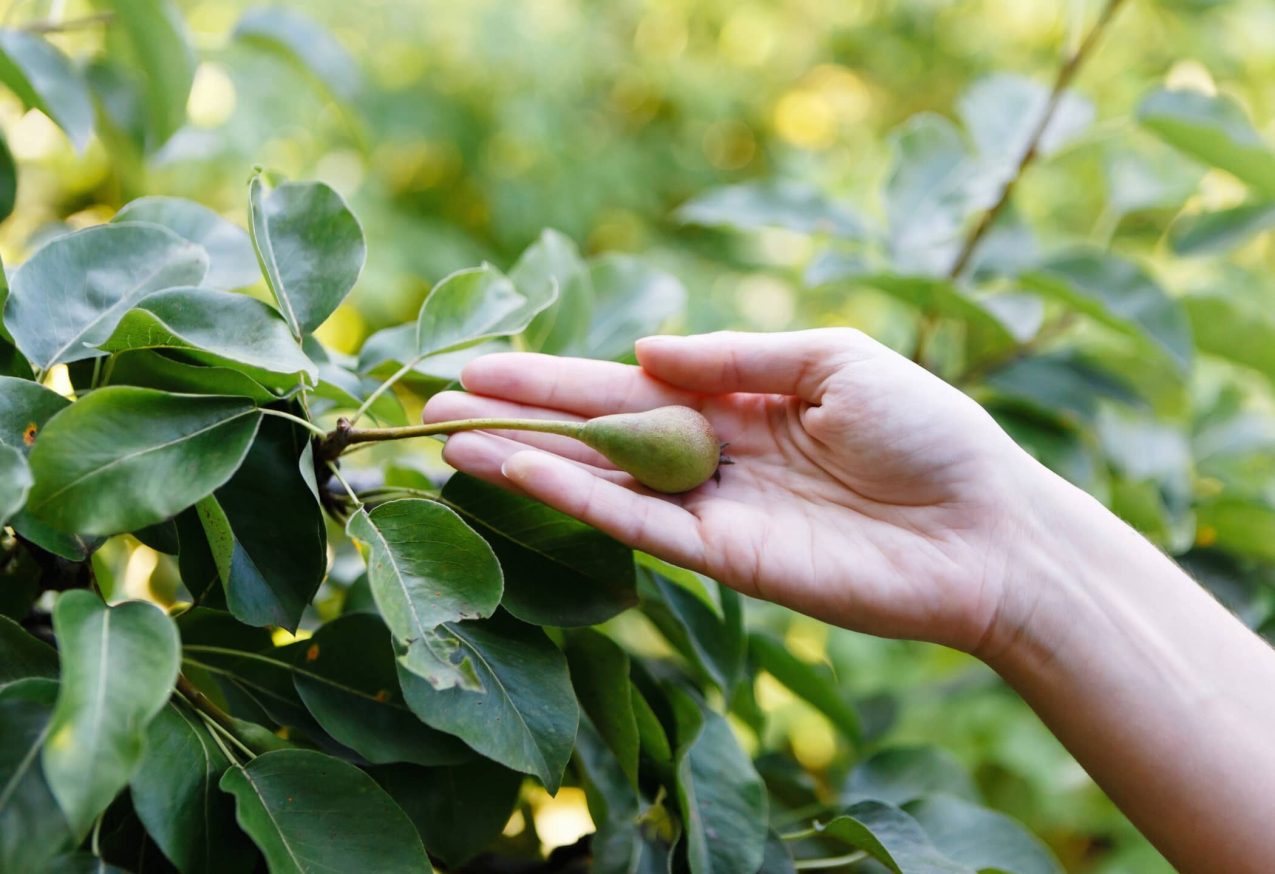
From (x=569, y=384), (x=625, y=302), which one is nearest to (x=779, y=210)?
(x=625, y=302)

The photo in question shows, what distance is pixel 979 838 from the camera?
0.74 meters

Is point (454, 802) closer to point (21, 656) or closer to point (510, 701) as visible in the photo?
point (510, 701)

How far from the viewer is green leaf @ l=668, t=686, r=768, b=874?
615 millimetres

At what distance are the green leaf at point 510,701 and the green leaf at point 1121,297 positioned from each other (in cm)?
65

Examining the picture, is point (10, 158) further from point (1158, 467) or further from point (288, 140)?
point (288, 140)

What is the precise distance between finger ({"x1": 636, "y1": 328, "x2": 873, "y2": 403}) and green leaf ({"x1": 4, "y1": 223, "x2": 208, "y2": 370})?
0.97 feet

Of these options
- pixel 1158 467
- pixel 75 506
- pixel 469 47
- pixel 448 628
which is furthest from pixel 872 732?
pixel 469 47

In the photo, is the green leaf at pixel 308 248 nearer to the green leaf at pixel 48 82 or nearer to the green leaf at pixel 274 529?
the green leaf at pixel 274 529

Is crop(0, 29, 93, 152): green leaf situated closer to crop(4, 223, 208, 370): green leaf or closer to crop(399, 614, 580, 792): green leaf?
crop(4, 223, 208, 370): green leaf

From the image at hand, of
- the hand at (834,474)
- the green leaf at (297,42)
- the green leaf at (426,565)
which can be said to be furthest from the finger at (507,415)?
the green leaf at (297,42)

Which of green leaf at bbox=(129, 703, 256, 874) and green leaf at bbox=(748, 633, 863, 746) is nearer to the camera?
green leaf at bbox=(129, 703, 256, 874)

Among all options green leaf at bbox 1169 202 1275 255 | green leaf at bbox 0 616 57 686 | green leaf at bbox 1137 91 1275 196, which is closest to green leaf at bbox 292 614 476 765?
green leaf at bbox 0 616 57 686

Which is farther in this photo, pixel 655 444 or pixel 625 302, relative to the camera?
pixel 625 302

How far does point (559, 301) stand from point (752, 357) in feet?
0.71
